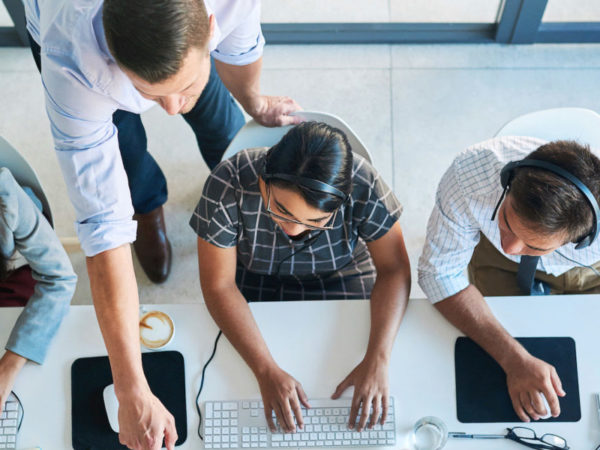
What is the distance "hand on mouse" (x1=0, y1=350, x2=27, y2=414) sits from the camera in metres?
1.48

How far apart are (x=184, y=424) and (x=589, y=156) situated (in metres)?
1.12

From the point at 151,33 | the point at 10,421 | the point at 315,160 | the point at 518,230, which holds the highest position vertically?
the point at 151,33

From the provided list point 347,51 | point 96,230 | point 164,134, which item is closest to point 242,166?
point 96,230

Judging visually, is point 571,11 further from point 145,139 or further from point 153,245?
point 153,245

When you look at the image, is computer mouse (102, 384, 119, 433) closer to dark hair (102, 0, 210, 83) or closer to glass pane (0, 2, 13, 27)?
dark hair (102, 0, 210, 83)

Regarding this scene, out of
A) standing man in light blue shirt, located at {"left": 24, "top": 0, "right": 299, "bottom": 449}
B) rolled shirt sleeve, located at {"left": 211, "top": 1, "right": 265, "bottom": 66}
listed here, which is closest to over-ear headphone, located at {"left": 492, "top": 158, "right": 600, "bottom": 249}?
standing man in light blue shirt, located at {"left": 24, "top": 0, "right": 299, "bottom": 449}

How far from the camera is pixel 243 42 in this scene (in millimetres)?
1618

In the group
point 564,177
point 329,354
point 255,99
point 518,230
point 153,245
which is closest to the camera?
point 564,177

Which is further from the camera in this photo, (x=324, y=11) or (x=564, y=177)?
(x=324, y=11)

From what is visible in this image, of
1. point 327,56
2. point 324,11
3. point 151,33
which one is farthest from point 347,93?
point 151,33

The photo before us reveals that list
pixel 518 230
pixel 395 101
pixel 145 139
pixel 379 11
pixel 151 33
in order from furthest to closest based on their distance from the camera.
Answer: pixel 379 11 < pixel 395 101 < pixel 145 139 < pixel 518 230 < pixel 151 33

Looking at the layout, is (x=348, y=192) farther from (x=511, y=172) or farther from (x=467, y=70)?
(x=467, y=70)

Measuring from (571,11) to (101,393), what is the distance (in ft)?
8.44

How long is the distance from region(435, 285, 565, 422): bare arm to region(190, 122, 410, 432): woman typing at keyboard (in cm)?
14
